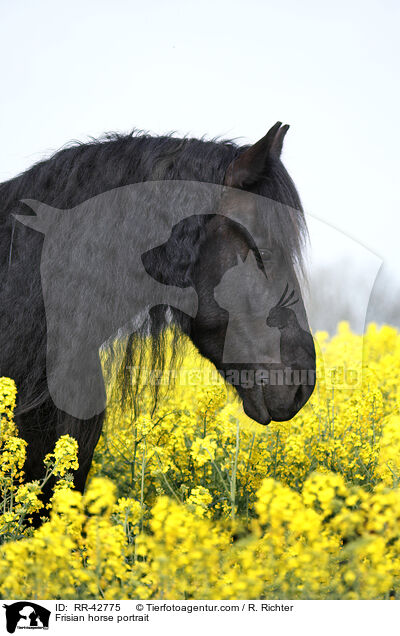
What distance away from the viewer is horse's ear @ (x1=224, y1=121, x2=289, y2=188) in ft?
9.09

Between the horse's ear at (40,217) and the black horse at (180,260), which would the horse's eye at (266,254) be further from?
the horse's ear at (40,217)

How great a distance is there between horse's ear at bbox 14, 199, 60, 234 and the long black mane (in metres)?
0.03

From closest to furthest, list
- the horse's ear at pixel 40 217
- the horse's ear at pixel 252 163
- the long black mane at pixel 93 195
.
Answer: the horse's ear at pixel 252 163
the long black mane at pixel 93 195
the horse's ear at pixel 40 217

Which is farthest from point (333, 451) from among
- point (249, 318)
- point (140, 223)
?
point (140, 223)

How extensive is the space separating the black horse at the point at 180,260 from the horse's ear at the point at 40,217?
33mm

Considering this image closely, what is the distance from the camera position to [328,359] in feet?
21.4

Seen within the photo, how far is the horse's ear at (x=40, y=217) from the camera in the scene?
2980 mm

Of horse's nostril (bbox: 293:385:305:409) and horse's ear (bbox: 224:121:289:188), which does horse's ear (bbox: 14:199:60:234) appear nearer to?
horse's ear (bbox: 224:121:289:188)

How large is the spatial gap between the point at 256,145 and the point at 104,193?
76 cm

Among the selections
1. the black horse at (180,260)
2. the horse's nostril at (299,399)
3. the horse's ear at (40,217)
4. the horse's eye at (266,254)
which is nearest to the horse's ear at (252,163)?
the black horse at (180,260)

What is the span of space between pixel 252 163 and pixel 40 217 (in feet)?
3.46

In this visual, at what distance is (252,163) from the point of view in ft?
9.23
